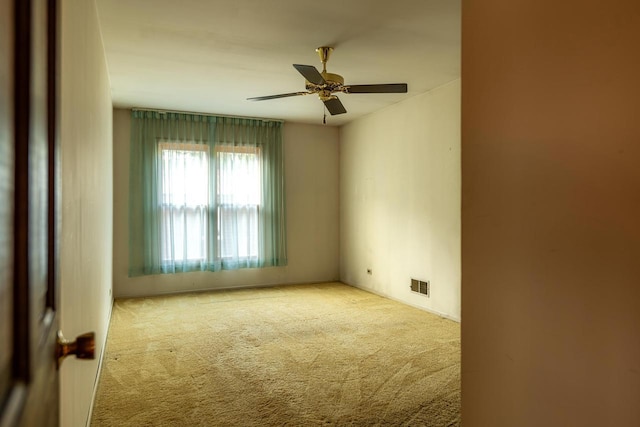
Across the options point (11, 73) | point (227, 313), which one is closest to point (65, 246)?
point (11, 73)

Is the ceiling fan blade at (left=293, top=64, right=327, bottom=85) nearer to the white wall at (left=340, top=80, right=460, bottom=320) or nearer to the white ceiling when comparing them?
the white ceiling

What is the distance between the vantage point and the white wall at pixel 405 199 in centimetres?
450

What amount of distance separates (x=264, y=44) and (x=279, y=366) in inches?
101

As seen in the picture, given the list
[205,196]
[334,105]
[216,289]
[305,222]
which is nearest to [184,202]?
[205,196]

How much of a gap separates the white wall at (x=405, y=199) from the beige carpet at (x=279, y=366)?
528mm

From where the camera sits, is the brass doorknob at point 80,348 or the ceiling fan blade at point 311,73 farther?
the ceiling fan blade at point 311,73

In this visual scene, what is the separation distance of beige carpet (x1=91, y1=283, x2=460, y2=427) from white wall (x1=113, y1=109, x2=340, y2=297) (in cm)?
92

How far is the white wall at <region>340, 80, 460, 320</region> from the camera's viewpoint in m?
4.50

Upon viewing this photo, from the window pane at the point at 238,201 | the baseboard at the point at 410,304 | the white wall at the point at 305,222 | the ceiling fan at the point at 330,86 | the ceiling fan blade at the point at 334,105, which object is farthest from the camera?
the white wall at the point at 305,222

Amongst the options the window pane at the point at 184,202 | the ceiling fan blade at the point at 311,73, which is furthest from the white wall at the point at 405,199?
the window pane at the point at 184,202

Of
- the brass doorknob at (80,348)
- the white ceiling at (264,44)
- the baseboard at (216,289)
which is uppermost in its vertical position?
the white ceiling at (264,44)

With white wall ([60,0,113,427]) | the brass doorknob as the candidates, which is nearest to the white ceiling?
white wall ([60,0,113,427])

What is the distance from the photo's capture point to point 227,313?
4.71 meters

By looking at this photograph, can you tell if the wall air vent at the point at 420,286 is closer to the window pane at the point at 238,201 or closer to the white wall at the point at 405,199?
the white wall at the point at 405,199
